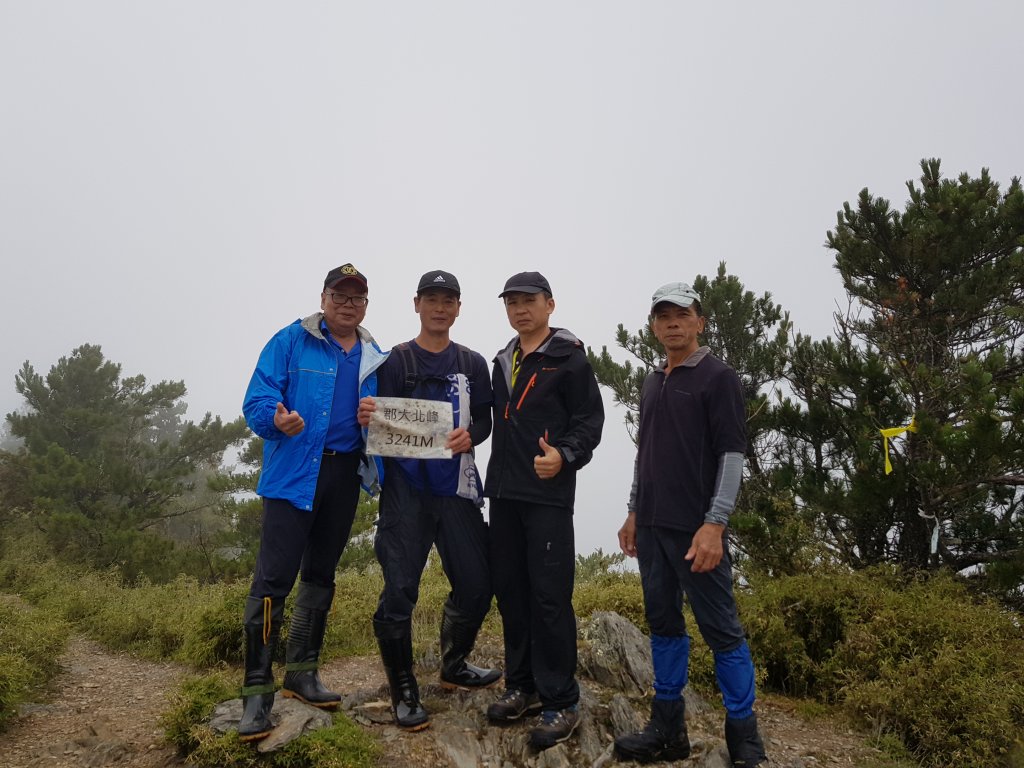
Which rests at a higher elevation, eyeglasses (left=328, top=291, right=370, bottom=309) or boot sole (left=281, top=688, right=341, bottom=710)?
eyeglasses (left=328, top=291, right=370, bottom=309)

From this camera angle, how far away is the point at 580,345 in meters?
3.80

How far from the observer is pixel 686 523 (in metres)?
3.37

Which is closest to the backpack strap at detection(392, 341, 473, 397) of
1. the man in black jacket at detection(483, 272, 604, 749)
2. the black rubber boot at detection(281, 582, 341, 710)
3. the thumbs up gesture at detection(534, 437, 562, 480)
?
the man in black jacket at detection(483, 272, 604, 749)

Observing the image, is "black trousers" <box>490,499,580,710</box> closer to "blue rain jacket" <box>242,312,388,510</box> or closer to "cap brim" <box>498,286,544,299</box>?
"blue rain jacket" <box>242,312,388,510</box>

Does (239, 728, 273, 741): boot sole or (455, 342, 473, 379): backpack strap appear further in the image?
(455, 342, 473, 379): backpack strap

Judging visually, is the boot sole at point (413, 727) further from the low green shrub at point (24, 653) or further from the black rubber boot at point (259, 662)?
the low green shrub at point (24, 653)

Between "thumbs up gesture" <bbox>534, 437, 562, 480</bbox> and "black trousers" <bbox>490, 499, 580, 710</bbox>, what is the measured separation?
0.81 feet

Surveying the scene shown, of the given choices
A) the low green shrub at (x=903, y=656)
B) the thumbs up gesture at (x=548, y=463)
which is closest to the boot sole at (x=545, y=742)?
the thumbs up gesture at (x=548, y=463)

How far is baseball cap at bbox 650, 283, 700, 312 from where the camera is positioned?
140 inches

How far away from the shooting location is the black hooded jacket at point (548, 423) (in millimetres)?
3605

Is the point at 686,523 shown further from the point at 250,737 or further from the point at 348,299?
the point at 250,737

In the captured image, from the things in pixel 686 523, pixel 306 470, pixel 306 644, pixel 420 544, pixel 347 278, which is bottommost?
pixel 306 644

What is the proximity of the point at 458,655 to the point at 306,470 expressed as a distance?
5.82 ft

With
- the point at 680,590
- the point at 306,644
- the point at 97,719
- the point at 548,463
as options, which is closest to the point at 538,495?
the point at 548,463
